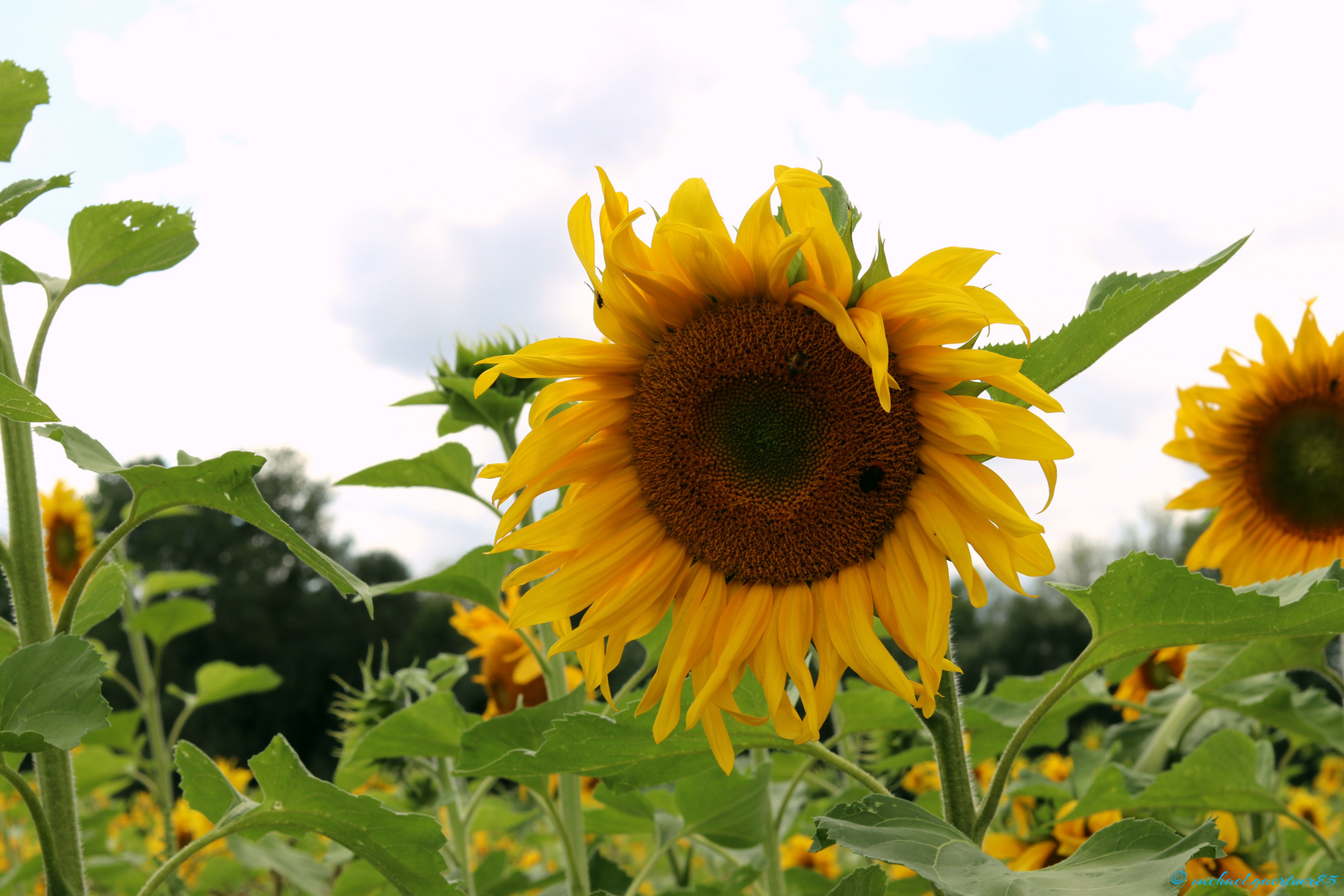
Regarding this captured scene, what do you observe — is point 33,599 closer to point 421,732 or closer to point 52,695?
point 52,695

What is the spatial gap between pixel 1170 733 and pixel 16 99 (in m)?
2.64

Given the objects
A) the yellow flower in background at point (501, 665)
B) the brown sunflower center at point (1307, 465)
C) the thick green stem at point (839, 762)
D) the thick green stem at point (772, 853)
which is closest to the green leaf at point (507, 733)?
the thick green stem at point (839, 762)

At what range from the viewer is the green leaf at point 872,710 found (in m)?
1.79

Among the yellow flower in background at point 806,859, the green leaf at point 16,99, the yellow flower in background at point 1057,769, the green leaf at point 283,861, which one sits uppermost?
the green leaf at point 16,99

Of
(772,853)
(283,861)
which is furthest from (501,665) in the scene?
(772,853)

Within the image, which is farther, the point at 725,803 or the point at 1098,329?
the point at 725,803

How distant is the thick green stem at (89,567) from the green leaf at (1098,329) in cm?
113

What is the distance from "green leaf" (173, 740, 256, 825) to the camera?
143 cm

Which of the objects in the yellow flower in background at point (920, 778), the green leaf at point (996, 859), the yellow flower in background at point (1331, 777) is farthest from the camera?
the yellow flower in background at point (1331, 777)

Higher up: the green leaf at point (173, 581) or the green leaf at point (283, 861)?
the green leaf at point (173, 581)

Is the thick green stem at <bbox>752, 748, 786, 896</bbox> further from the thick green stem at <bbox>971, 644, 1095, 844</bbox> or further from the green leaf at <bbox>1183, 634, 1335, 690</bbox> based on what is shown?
the green leaf at <bbox>1183, 634, 1335, 690</bbox>

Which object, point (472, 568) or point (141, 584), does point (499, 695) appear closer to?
point (472, 568)

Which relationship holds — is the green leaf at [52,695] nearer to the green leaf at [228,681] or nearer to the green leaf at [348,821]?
the green leaf at [348,821]

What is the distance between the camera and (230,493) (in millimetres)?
1252
